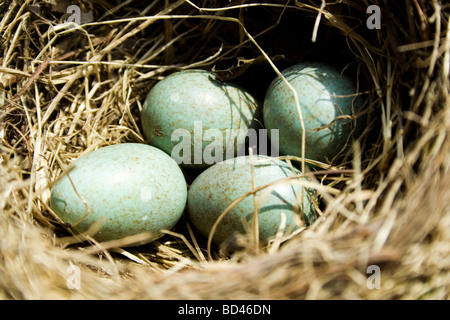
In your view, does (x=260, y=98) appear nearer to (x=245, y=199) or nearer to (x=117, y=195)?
(x=245, y=199)

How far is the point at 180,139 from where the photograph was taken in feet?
4.67

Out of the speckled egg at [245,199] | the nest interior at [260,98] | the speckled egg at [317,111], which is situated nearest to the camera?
the nest interior at [260,98]

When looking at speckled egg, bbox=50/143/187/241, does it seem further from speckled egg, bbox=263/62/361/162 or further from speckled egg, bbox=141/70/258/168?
speckled egg, bbox=263/62/361/162

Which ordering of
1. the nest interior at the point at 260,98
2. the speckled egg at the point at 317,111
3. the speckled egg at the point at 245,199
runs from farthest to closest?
1. the speckled egg at the point at 317,111
2. the speckled egg at the point at 245,199
3. the nest interior at the point at 260,98

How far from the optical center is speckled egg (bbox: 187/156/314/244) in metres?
1.21

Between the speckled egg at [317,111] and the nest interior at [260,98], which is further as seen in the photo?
the speckled egg at [317,111]

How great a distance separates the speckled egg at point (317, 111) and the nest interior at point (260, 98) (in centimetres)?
6

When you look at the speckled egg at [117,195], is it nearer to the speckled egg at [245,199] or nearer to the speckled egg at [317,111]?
the speckled egg at [245,199]

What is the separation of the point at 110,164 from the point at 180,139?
26 cm

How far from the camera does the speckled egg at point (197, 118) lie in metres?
1.39

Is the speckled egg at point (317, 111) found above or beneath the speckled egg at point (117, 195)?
above

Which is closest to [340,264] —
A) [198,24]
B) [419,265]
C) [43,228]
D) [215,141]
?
[419,265]

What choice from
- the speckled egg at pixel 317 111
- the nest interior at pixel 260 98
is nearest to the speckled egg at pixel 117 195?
the nest interior at pixel 260 98

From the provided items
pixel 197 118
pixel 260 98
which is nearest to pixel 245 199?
pixel 197 118
